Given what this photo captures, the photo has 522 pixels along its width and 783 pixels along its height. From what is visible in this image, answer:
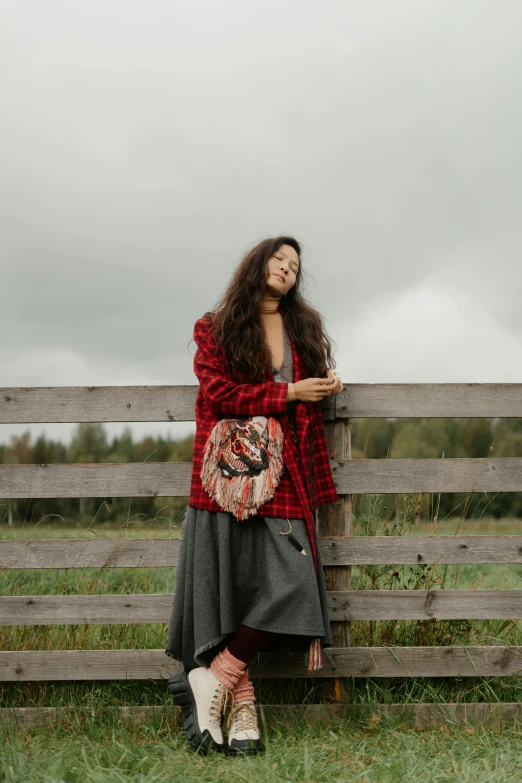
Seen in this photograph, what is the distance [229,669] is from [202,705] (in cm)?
19

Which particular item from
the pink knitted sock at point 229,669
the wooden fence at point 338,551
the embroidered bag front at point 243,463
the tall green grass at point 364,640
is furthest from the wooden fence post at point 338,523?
the pink knitted sock at point 229,669

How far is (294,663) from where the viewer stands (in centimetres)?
352

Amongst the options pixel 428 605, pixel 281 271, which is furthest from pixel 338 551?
pixel 281 271

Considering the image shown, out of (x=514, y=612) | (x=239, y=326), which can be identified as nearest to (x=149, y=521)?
(x=239, y=326)

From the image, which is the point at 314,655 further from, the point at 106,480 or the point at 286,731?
the point at 106,480

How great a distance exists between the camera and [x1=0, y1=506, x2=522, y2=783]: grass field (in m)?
2.75

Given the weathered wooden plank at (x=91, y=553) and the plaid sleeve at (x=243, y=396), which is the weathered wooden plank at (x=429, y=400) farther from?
the weathered wooden plank at (x=91, y=553)

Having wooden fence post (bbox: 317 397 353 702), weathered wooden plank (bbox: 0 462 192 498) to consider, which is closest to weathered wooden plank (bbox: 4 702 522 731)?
wooden fence post (bbox: 317 397 353 702)

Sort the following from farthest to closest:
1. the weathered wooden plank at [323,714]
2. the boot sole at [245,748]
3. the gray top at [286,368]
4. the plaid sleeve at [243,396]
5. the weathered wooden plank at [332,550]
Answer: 1. the weathered wooden plank at [332,550]
2. the weathered wooden plank at [323,714]
3. the gray top at [286,368]
4. the plaid sleeve at [243,396]
5. the boot sole at [245,748]

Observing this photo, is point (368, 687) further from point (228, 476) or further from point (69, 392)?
point (69, 392)

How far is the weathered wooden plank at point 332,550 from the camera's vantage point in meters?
3.53

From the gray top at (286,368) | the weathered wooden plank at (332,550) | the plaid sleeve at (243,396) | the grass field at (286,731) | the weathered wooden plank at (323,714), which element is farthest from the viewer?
the weathered wooden plank at (332,550)

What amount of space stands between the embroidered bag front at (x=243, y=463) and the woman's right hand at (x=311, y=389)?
162mm

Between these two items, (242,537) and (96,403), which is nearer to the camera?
(242,537)
